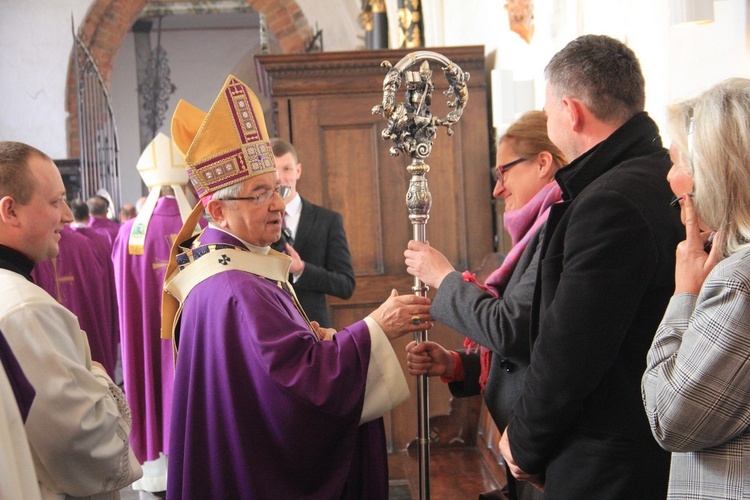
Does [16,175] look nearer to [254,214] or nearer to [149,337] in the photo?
[254,214]

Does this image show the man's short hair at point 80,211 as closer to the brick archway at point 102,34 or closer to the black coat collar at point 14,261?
the brick archway at point 102,34

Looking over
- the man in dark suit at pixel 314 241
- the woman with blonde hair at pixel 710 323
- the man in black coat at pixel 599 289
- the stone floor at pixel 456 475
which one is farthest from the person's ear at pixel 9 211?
the man in dark suit at pixel 314 241

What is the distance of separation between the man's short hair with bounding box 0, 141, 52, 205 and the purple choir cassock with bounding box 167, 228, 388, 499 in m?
0.56

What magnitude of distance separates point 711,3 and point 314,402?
5.20ft

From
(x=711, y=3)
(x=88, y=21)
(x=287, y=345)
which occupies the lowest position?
(x=287, y=345)

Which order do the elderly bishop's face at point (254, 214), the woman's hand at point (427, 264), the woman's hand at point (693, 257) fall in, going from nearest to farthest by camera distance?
the woman's hand at point (693, 257) < the woman's hand at point (427, 264) < the elderly bishop's face at point (254, 214)

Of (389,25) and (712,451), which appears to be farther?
(389,25)

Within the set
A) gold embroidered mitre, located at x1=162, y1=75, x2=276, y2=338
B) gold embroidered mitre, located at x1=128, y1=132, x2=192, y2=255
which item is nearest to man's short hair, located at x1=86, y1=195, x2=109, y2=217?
gold embroidered mitre, located at x1=128, y1=132, x2=192, y2=255

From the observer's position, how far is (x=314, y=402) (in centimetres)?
238

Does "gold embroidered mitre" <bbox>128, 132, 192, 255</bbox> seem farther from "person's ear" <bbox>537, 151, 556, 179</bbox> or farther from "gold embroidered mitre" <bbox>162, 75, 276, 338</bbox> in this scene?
"person's ear" <bbox>537, 151, 556, 179</bbox>

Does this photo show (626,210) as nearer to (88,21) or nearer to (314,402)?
(314,402)

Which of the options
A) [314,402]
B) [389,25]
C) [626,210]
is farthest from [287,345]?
[389,25]

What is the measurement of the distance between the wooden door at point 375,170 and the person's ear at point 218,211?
244cm

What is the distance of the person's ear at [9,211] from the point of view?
7.21 feet
